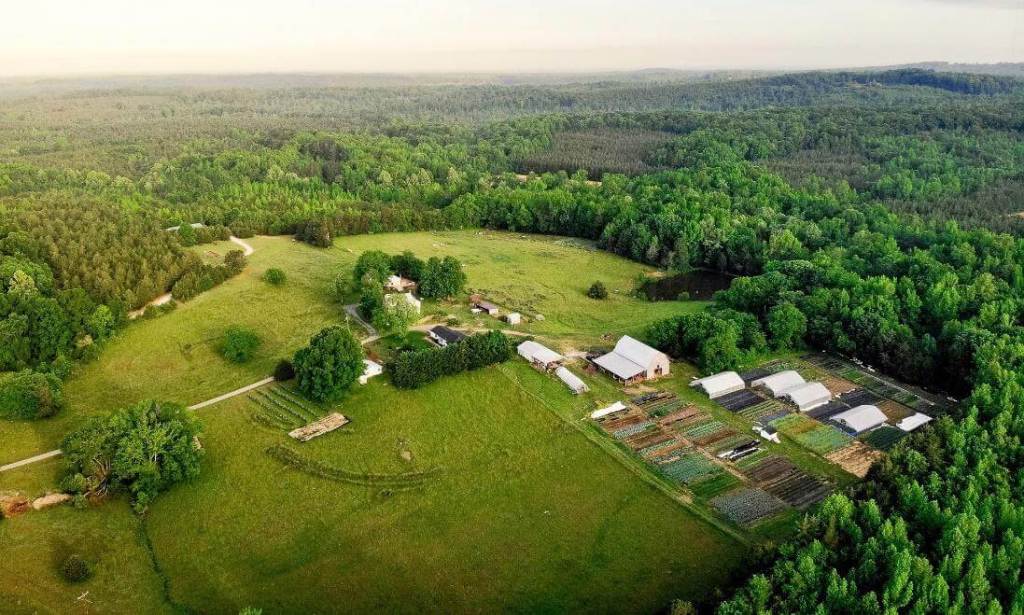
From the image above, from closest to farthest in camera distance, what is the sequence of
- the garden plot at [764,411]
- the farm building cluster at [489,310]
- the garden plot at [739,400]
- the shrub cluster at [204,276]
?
the garden plot at [764,411], the garden plot at [739,400], the farm building cluster at [489,310], the shrub cluster at [204,276]

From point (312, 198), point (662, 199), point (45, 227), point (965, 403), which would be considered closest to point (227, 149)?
point (312, 198)

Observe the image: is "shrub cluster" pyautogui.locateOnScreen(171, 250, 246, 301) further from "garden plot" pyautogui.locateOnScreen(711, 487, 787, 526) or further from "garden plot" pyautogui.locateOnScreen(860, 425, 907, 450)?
"garden plot" pyautogui.locateOnScreen(860, 425, 907, 450)

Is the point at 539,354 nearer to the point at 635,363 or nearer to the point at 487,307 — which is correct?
the point at 635,363

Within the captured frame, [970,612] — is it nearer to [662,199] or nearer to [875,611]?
[875,611]

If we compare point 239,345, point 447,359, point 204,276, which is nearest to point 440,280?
point 447,359

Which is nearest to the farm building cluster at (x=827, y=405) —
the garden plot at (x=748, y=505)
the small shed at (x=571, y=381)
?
the garden plot at (x=748, y=505)

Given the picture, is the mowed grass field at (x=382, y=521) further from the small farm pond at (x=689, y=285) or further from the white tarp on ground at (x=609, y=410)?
the small farm pond at (x=689, y=285)

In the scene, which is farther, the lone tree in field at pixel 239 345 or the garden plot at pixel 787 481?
the lone tree in field at pixel 239 345
